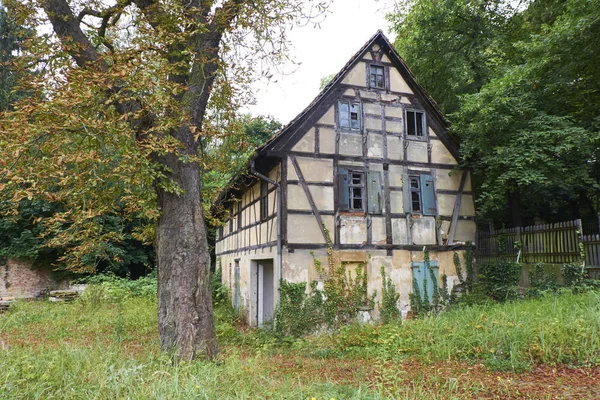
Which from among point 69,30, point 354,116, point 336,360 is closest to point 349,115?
point 354,116

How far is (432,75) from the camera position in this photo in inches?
723

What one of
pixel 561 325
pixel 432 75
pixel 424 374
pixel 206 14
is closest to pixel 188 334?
pixel 424 374

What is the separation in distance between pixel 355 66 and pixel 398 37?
717cm

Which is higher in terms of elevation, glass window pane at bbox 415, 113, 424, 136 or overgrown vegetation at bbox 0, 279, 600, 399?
glass window pane at bbox 415, 113, 424, 136

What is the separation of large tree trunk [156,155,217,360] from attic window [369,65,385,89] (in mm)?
7822

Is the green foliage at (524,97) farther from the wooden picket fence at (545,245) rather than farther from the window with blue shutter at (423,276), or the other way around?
the window with blue shutter at (423,276)

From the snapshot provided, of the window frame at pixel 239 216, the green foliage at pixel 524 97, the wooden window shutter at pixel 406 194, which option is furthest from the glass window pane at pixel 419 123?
the window frame at pixel 239 216

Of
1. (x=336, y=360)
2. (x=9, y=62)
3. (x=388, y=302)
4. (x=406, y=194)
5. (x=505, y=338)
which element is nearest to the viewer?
(x=9, y=62)

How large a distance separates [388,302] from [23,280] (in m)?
18.9

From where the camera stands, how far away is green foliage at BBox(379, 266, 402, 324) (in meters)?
12.1

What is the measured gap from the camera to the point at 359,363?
816cm

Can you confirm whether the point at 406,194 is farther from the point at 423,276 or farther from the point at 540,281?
the point at 540,281

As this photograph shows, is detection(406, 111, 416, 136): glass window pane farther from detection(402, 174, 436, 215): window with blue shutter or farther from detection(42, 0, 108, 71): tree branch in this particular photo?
detection(42, 0, 108, 71): tree branch

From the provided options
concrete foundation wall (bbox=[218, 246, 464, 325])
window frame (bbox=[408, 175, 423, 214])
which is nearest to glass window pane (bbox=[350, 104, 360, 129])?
window frame (bbox=[408, 175, 423, 214])
